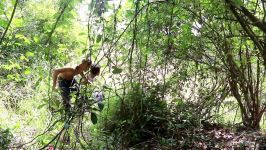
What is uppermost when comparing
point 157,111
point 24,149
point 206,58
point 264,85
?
point 206,58

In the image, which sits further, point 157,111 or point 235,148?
point 157,111

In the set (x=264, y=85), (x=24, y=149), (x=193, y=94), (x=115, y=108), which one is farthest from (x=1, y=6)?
(x=264, y=85)

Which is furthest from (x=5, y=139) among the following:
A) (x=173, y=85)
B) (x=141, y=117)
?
(x=173, y=85)

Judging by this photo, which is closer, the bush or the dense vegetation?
the dense vegetation

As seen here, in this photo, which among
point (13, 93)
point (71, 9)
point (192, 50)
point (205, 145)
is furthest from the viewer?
point (13, 93)

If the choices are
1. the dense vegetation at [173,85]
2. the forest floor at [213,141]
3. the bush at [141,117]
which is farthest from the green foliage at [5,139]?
the forest floor at [213,141]

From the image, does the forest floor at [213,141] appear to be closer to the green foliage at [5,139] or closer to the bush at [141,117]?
the bush at [141,117]

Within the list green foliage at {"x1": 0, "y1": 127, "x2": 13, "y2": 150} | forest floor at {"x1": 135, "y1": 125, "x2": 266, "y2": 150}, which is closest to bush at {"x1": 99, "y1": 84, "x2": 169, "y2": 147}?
forest floor at {"x1": 135, "y1": 125, "x2": 266, "y2": 150}

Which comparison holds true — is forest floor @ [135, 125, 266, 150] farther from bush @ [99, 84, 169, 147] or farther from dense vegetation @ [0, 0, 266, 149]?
bush @ [99, 84, 169, 147]

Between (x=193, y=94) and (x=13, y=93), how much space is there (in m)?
3.34

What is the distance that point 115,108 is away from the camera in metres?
4.98

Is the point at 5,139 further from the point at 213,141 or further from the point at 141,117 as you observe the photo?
the point at 213,141

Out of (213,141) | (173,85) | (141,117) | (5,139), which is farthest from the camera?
(173,85)

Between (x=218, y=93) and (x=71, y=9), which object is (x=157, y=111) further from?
(x=71, y=9)
